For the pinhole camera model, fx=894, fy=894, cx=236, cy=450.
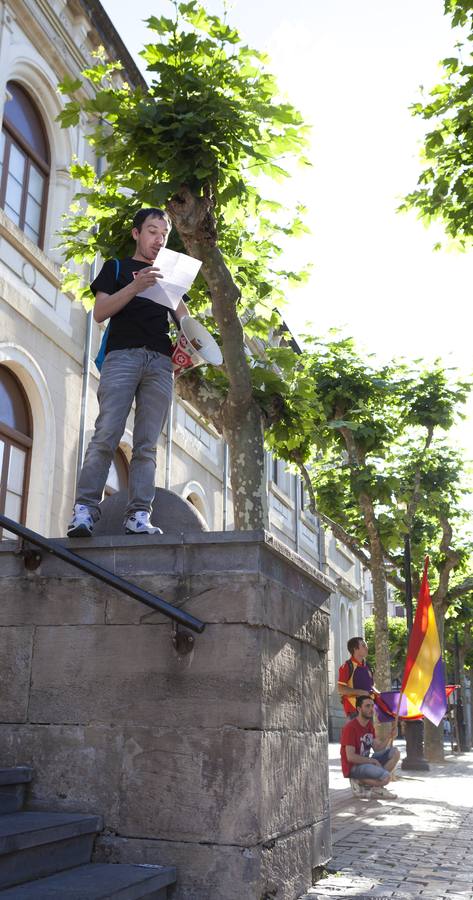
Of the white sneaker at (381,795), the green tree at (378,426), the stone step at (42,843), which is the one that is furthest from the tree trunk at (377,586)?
the stone step at (42,843)

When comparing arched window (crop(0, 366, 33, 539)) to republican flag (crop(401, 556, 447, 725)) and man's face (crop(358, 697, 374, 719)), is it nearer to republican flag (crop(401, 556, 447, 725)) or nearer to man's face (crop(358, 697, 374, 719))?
man's face (crop(358, 697, 374, 719))

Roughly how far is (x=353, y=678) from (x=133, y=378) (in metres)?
6.87

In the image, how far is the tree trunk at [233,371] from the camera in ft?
25.7

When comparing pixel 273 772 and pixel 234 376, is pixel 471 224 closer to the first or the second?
pixel 234 376

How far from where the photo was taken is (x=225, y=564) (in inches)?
182

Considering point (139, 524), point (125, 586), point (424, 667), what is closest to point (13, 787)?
point (125, 586)

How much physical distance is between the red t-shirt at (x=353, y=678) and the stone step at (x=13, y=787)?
22.0 feet

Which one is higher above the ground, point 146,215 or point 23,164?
point 23,164

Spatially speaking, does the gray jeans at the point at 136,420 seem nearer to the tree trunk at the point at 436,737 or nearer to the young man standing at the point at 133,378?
the young man standing at the point at 133,378

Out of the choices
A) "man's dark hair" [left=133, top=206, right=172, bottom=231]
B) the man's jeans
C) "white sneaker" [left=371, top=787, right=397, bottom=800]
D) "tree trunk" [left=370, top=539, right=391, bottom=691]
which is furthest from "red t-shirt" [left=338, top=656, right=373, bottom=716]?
"man's dark hair" [left=133, top=206, right=172, bottom=231]

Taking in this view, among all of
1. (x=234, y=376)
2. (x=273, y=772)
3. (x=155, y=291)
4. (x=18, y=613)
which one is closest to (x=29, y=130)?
(x=234, y=376)

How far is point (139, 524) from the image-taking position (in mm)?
4910

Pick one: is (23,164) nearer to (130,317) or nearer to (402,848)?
(130,317)

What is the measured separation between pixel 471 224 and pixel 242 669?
625 cm
